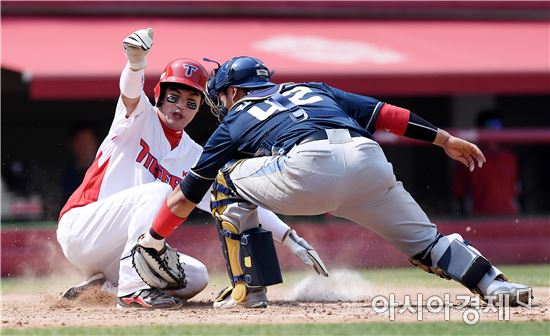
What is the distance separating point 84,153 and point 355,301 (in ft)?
20.4

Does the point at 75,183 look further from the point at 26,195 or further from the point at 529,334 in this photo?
the point at 529,334

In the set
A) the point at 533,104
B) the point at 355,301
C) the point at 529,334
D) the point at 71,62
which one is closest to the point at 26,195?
the point at 71,62

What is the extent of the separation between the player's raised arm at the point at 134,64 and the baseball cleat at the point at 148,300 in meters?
1.19

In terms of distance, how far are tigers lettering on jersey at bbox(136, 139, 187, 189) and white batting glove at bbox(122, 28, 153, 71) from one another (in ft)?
2.01

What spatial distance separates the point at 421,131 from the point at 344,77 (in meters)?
7.34

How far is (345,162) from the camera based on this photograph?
5625mm

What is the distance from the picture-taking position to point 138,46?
→ 19.9 feet

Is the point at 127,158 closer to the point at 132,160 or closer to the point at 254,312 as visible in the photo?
the point at 132,160

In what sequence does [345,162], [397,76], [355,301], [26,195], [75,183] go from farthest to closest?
[26,195], [397,76], [75,183], [355,301], [345,162]

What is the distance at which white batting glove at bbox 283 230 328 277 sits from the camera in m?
6.38

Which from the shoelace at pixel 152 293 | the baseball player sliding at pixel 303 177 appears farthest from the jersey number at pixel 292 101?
the shoelace at pixel 152 293

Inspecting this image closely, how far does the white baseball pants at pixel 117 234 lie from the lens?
20.1 ft

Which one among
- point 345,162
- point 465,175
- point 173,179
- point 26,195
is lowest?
point 26,195

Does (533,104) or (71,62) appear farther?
(533,104)
